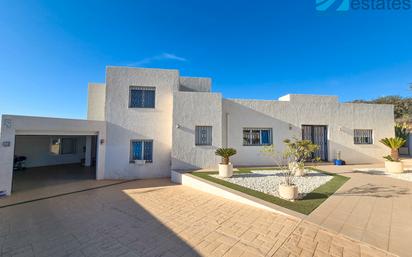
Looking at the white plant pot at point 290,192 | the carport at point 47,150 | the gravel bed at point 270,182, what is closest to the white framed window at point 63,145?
the carport at point 47,150

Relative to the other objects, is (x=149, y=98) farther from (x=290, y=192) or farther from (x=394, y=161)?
(x=394, y=161)

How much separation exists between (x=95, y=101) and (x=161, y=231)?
14.1 meters

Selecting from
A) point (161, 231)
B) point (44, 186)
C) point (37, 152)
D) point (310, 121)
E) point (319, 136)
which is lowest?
point (44, 186)

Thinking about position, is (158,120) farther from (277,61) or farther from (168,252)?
(277,61)

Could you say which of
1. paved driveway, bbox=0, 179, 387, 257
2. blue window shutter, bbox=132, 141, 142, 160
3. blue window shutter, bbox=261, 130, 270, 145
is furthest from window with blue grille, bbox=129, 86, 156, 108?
blue window shutter, bbox=261, 130, 270, 145

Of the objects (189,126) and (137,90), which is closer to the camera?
(189,126)

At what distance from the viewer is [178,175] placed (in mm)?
11258

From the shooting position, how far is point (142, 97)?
43.7ft

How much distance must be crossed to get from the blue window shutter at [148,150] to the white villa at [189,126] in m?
0.07

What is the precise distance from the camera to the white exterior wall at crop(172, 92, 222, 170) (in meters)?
12.5

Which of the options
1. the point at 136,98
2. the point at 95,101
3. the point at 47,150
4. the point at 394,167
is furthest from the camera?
the point at 47,150

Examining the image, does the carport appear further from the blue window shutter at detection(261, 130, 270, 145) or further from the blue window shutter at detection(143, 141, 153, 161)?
the blue window shutter at detection(261, 130, 270, 145)

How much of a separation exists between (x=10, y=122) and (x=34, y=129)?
102 cm

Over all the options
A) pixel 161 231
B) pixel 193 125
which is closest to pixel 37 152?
pixel 193 125
